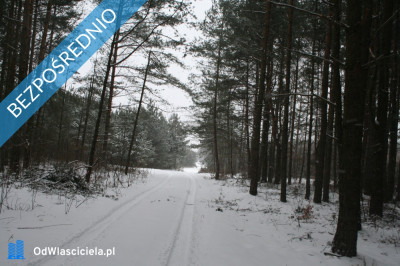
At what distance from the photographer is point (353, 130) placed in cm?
398

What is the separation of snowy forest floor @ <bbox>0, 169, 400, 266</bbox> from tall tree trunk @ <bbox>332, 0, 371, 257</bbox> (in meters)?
0.45

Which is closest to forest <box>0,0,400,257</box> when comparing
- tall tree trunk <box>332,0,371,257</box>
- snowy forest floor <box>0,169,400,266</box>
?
tall tree trunk <box>332,0,371,257</box>

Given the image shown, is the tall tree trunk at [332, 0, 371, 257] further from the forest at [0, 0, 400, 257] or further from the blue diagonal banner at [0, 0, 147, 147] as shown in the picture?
the blue diagonal banner at [0, 0, 147, 147]

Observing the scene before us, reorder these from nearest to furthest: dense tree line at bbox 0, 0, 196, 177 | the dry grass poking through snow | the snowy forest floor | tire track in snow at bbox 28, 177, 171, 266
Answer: tire track in snow at bbox 28, 177, 171, 266, the snowy forest floor, the dry grass poking through snow, dense tree line at bbox 0, 0, 196, 177

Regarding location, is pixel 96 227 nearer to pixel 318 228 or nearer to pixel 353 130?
pixel 353 130

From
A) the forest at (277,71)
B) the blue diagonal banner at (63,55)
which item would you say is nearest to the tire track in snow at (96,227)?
the forest at (277,71)

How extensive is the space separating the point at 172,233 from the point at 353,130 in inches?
157

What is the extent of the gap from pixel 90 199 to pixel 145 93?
404 inches

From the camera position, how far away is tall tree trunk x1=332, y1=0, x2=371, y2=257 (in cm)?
393

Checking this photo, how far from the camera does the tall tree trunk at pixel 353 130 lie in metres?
3.93

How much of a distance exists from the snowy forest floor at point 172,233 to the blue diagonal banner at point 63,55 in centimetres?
504

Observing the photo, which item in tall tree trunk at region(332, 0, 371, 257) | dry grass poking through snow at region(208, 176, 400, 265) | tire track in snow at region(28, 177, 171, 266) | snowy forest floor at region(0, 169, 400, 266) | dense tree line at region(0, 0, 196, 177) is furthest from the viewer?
dense tree line at region(0, 0, 196, 177)

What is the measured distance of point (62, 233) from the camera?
13.4ft

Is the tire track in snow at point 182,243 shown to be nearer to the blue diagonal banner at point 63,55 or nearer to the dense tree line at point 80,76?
the dense tree line at point 80,76
